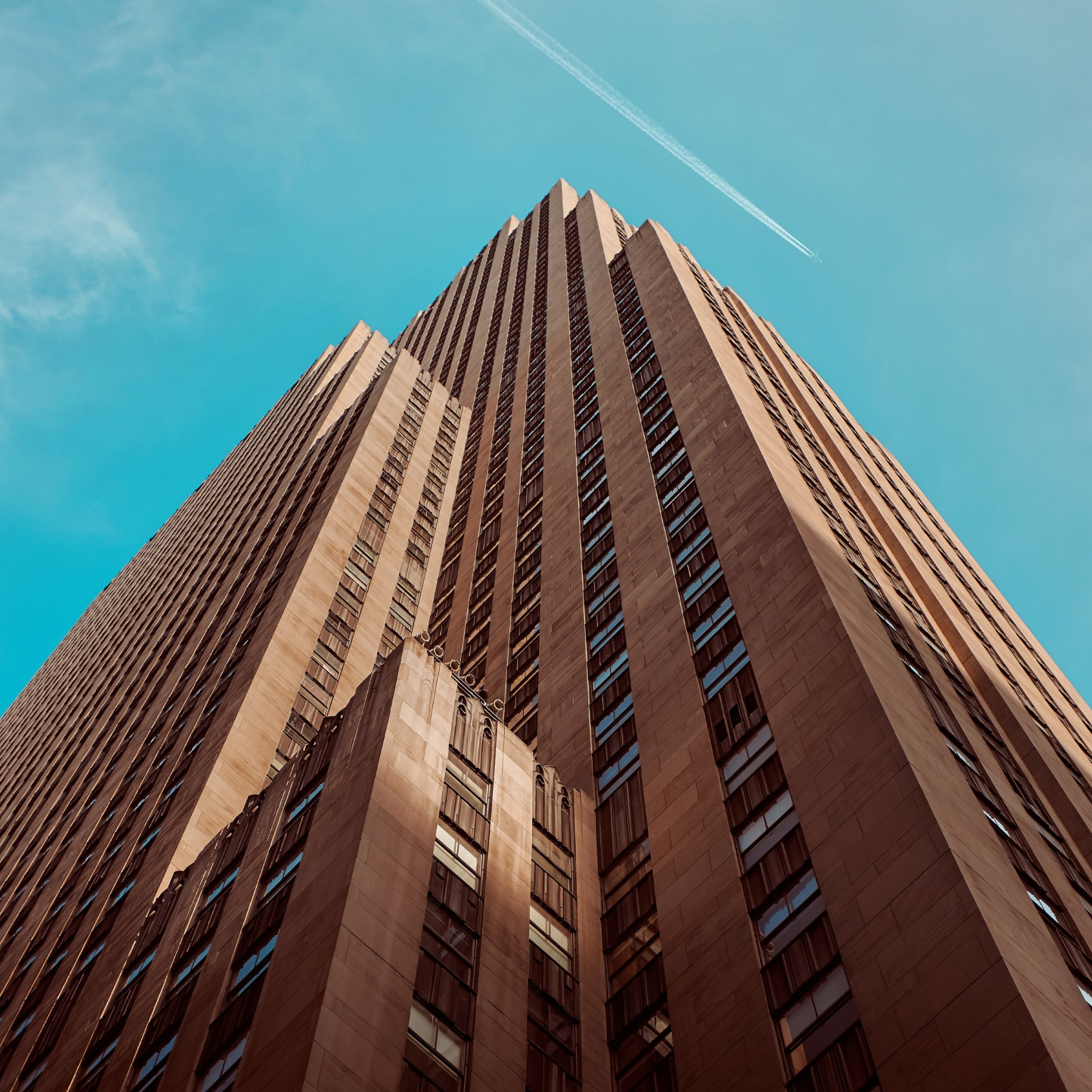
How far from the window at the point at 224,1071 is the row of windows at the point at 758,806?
1226 centimetres

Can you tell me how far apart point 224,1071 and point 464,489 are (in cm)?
6099

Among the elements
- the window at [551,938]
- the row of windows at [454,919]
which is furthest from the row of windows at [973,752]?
the row of windows at [454,919]

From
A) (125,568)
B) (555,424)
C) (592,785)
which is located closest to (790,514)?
(592,785)

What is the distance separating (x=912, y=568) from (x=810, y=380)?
127 feet

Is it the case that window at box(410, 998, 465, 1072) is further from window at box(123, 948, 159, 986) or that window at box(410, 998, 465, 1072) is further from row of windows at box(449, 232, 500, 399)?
row of windows at box(449, 232, 500, 399)

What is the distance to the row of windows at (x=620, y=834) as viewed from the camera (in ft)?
105

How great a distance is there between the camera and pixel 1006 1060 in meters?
23.5

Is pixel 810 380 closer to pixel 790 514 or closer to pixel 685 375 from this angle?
pixel 685 375

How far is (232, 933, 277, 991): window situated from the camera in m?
30.6

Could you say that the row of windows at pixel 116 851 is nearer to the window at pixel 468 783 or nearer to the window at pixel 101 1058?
the window at pixel 101 1058

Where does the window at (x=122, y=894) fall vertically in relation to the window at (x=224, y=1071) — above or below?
above

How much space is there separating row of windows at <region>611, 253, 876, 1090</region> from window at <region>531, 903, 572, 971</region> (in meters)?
5.52

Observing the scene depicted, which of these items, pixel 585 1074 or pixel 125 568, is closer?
pixel 585 1074

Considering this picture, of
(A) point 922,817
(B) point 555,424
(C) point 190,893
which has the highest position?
(B) point 555,424
